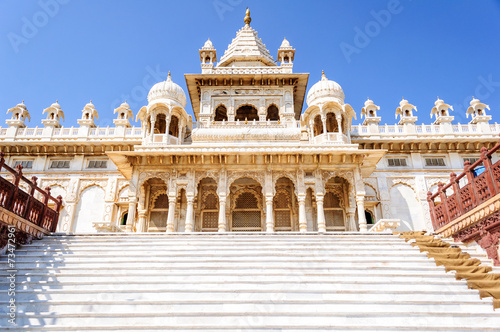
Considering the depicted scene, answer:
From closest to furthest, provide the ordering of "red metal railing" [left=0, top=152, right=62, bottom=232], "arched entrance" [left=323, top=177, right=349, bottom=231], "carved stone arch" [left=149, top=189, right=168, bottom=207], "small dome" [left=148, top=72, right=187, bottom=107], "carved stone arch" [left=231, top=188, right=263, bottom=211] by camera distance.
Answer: "red metal railing" [left=0, top=152, right=62, bottom=232] < "carved stone arch" [left=231, top=188, right=263, bottom=211] < "arched entrance" [left=323, top=177, right=349, bottom=231] < "carved stone arch" [left=149, top=189, right=168, bottom=207] < "small dome" [left=148, top=72, right=187, bottom=107]

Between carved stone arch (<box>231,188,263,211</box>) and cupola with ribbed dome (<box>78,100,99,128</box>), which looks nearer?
carved stone arch (<box>231,188,263,211</box>)

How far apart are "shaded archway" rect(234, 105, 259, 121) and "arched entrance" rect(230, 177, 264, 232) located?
7.08 meters

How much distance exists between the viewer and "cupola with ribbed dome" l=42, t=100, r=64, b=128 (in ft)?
76.7

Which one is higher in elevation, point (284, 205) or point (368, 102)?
point (368, 102)

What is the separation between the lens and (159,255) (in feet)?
32.0

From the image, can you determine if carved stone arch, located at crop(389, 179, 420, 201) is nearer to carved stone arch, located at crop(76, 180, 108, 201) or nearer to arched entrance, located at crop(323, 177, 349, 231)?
arched entrance, located at crop(323, 177, 349, 231)

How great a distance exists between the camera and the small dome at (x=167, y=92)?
2020cm

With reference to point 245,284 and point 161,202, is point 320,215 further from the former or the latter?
point 245,284

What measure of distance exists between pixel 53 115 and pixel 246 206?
14278mm

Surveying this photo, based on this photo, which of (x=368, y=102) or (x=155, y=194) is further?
(x=368, y=102)

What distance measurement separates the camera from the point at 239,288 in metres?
7.86

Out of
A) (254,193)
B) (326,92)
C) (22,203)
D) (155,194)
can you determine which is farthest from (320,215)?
Answer: (22,203)

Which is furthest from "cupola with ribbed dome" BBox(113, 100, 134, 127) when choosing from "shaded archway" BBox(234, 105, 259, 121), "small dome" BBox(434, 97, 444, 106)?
"small dome" BBox(434, 97, 444, 106)

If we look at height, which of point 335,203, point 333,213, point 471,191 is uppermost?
point 335,203
